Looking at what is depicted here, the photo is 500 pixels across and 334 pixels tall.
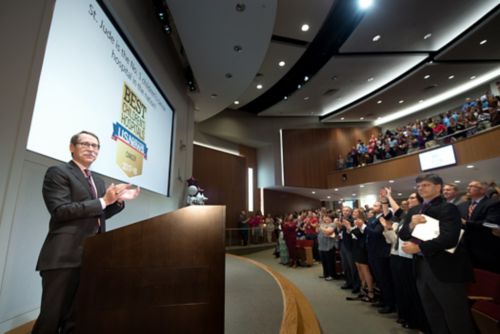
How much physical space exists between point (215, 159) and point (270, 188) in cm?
362

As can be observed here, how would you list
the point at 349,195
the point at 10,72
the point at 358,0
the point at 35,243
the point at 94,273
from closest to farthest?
the point at 94,273 → the point at 10,72 → the point at 35,243 → the point at 358,0 → the point at 349,195

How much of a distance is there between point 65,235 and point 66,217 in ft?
0.33

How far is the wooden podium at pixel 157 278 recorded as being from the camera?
0.98 metres

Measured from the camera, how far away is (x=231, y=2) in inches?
147

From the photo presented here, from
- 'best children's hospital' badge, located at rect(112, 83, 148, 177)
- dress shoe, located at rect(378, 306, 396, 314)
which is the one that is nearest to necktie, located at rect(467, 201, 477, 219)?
dress shoe, located at rect(378, 306, 396, 314)

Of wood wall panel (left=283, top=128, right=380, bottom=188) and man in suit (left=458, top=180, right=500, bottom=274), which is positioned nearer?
man in suit (left=458, top=180, right=500, bottom=274)

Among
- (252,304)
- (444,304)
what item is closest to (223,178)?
(252,304)

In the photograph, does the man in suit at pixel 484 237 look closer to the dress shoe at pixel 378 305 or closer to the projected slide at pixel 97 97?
the dress shoe at pixel 378 305

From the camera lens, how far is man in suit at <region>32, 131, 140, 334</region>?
3.42 ft

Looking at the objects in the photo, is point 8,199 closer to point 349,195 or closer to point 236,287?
point 236,287

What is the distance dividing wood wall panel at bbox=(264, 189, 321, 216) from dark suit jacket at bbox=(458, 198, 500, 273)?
9.49 m

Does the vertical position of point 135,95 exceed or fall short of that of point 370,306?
it exceeds it

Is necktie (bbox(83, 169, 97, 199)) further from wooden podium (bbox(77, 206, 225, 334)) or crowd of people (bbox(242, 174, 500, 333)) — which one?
crowd of people (bbox(242, 174, 500, 333))

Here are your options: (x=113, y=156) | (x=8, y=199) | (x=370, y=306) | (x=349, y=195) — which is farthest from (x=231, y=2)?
(x=349, y=195)
